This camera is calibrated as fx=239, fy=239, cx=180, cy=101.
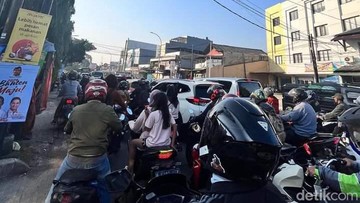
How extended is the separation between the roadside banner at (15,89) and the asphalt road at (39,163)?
100 cm

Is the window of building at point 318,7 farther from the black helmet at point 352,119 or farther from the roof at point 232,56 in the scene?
the black helmet at point 352,119

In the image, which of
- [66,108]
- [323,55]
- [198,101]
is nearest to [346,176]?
[198,101]

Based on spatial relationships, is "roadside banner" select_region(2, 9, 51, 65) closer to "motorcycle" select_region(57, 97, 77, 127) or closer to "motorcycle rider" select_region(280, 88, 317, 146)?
"motorcycle" select_region(57, 97, 77, 127)

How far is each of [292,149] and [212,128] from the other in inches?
99.0

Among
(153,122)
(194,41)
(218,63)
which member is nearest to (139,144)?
(153,122)

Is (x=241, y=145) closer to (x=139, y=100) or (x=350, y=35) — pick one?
(x=139, y=100)

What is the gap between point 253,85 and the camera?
8.91 meters

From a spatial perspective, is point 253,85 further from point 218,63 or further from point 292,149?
point 218,63

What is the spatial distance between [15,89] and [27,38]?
102 centimetres

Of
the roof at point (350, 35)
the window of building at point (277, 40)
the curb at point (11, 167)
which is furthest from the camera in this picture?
the window of building at point (277, 40)

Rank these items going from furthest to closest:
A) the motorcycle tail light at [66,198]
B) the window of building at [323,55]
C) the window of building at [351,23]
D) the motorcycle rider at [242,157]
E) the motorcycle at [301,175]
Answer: the window of building at [323,55] < the window of building at [351,23] < the motorcycle at [301,175] < the motorcycle tail light at [66,198] < the motorcycle rider at [242,157]

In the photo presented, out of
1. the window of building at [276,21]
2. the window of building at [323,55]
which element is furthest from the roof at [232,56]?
the window of building at [323,55]

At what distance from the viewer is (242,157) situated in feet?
4.13

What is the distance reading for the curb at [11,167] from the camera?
4203mm
